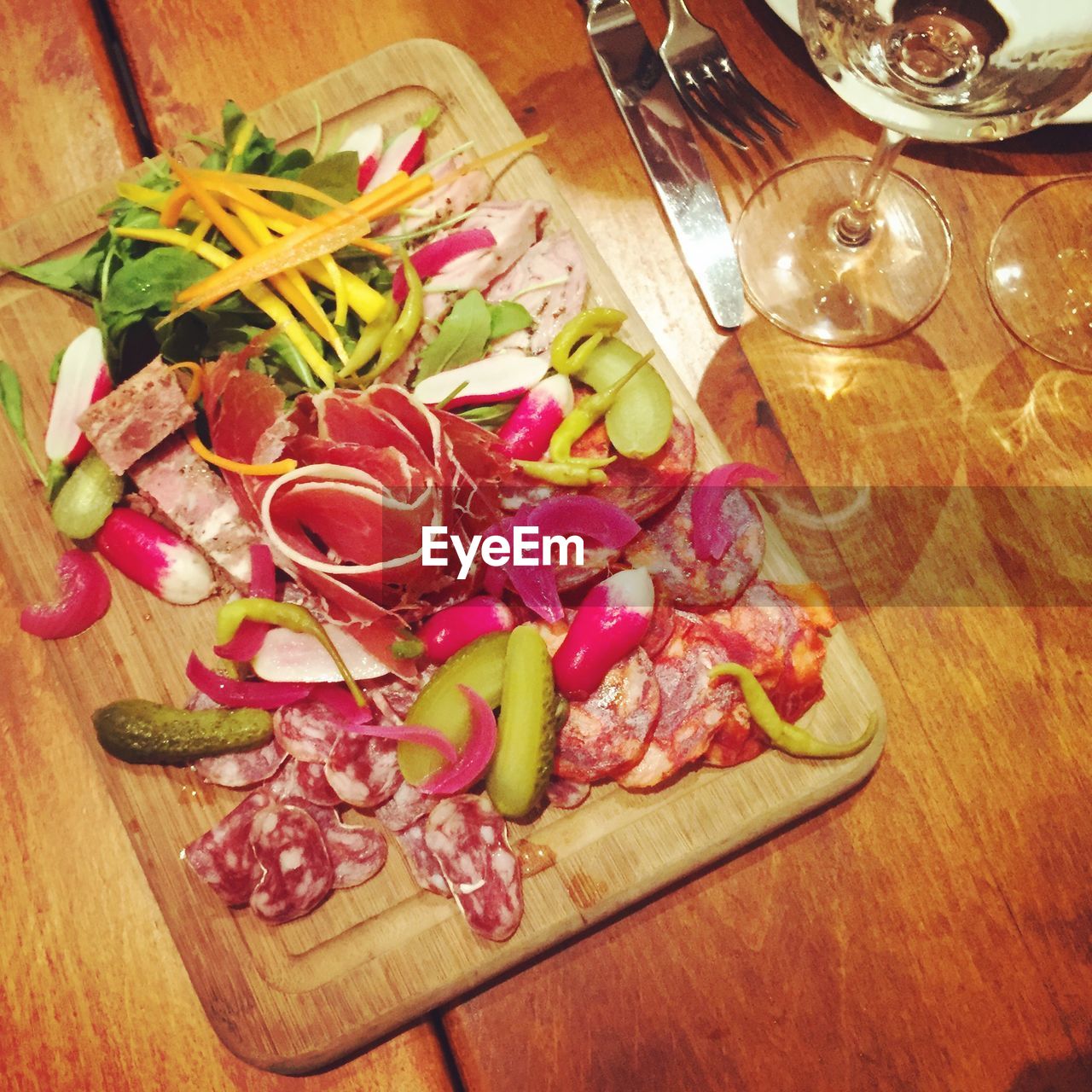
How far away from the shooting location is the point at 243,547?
1.25m

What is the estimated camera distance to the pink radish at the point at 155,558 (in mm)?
1254

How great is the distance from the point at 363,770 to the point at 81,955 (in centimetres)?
51

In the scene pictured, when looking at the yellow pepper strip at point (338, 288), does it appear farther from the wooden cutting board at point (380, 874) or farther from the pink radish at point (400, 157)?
the wooden cutting board at point (380, 874)

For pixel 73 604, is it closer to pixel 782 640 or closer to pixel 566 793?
pixel 566 793

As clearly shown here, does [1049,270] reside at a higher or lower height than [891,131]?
lower

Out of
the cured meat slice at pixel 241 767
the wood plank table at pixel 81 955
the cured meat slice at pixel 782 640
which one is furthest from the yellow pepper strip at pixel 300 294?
the cured meat slice at pixel 782 640

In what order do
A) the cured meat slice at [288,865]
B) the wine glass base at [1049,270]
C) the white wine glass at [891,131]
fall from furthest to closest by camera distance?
the wine glass base at [1049,270] < the cured meat slice at [288,865] < the white wine glass at [891,131]

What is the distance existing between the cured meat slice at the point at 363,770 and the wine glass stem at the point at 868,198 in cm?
103

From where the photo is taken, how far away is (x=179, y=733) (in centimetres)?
118

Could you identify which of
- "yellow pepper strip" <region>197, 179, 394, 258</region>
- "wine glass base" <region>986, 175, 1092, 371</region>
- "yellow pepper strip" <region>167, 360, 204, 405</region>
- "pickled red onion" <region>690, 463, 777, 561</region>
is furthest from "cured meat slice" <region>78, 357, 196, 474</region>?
"wine glass base" <region>986, 175, 1092, 371</region>

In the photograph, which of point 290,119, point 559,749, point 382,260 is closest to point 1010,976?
point 559,749

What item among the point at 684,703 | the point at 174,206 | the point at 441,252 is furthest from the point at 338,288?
the point at 684,703

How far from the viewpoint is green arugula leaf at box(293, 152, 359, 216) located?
1.31 meters

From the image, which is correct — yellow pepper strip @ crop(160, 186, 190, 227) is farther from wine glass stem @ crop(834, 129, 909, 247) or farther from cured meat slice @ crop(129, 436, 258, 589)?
wine glass stem @ crop(834, 129, 909, 247)
